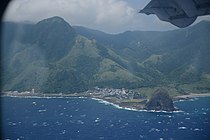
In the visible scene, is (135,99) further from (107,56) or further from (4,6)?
(4,6)

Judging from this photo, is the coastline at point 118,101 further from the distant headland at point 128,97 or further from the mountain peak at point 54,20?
the mountain peak at point 54,20

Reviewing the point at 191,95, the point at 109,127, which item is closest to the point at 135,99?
the point at 191,95

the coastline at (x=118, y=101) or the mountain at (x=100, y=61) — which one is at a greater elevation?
the mountain at (x=100, y=61)

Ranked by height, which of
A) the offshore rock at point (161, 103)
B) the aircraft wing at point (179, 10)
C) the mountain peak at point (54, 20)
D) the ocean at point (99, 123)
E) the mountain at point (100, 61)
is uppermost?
the mountain peak at point (54, 20)

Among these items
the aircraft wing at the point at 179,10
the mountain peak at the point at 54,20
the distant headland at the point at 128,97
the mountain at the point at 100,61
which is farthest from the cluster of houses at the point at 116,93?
the aircraft wing at the point at 179,10

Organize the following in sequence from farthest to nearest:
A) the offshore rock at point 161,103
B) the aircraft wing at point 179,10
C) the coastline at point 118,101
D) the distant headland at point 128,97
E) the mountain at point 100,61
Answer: the mountain at point 100,61 → the coastline at point 118,101 → the distant headland at point 128,97 → the offshore rock at point 161,103 → the aircraft wing at point 179,10
